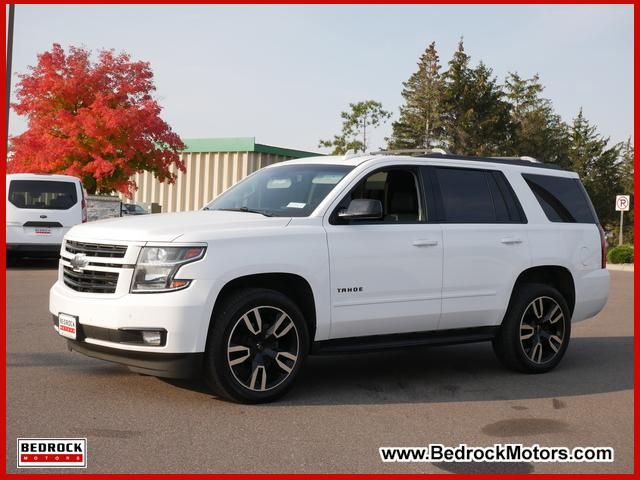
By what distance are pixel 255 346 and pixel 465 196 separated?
2596mm

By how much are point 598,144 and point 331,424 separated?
Answer: 69.6m

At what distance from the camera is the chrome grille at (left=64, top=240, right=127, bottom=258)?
6.19 metres

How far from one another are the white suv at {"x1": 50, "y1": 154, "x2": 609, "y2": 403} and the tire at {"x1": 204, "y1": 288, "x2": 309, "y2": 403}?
0.04ft

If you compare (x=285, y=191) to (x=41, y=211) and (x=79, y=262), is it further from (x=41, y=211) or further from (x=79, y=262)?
(x=41, y=211)

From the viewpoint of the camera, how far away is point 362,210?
672 cm

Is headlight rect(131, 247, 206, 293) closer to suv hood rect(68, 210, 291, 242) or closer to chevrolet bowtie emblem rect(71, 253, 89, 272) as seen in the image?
suv hood rect(68, 210, 291, 242)

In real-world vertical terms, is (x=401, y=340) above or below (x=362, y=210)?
below

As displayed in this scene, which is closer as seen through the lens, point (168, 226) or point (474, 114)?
point (168, 226)

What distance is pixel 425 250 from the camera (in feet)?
23.6

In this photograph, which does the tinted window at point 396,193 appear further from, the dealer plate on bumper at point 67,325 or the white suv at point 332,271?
the dealer plate on bumper at point 67,325

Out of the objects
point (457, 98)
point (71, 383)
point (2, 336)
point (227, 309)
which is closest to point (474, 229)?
point (227, 309)

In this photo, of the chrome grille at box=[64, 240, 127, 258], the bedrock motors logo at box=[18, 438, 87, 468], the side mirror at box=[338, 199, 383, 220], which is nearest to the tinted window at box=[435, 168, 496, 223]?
the side mirror at box=[338, 199, 383, 220]

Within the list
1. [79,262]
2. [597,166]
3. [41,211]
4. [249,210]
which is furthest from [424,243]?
[597,166]

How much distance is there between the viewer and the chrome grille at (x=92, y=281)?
621cm
